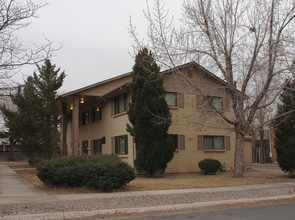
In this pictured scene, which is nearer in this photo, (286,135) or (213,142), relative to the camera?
(286,135)

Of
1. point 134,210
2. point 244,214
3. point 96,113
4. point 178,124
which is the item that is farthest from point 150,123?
point 96,113

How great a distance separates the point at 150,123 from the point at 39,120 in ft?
31.1

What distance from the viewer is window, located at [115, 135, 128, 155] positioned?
21.6m

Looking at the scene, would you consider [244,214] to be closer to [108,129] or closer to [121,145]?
Result: [121,145]

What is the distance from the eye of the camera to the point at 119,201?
10.3 metres

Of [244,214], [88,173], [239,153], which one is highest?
[239,153]

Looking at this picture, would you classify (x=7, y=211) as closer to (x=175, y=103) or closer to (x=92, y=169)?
(x=92, y=169)

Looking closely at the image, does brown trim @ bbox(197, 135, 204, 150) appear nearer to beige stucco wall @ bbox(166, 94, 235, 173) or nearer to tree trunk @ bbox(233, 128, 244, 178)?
beige stucco wall @ bbox(166, 94, 235, 173)

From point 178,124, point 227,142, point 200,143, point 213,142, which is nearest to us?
point 178,124

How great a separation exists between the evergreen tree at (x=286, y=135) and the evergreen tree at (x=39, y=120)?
1466 centimetres

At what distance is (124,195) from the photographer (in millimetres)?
11414

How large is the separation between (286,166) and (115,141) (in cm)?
1125

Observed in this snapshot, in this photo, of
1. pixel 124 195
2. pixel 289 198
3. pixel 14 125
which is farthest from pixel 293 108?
pixel 14 125

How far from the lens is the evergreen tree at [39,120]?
75.0 ft
